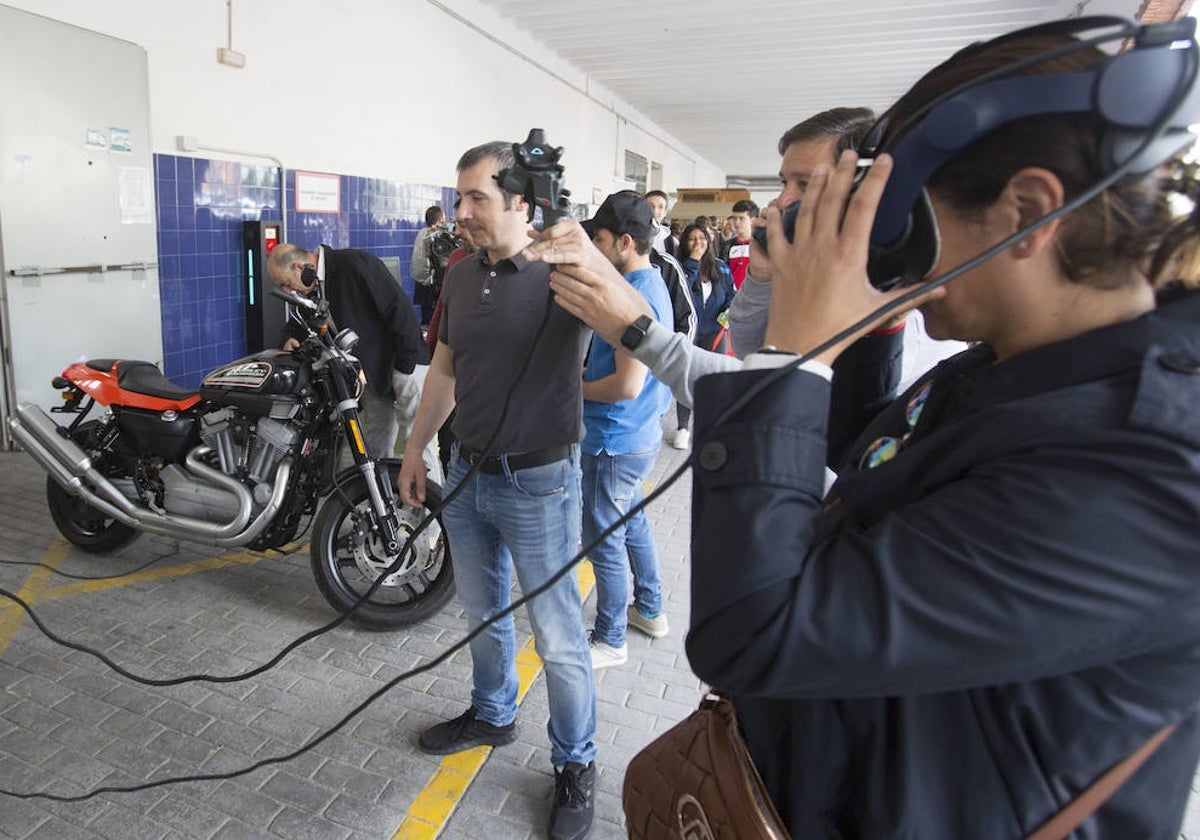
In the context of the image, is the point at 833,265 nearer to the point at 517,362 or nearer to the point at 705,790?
the point at 705,790

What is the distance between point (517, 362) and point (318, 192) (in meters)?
5.90

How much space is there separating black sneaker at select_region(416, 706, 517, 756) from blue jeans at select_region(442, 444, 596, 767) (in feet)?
0.98

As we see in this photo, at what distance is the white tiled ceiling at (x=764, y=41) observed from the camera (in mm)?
9188

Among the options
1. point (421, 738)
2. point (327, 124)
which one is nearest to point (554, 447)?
point (421, 738)

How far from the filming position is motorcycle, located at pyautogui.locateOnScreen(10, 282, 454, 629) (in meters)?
3.18

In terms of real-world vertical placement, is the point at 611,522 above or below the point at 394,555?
above

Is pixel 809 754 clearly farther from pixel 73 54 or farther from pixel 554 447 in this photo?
pixel 73 54

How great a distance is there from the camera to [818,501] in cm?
74

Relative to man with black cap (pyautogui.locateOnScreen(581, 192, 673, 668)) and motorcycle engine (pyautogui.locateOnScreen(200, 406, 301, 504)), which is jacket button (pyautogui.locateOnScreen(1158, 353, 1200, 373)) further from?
motorcycle engine (pyautogui.locateOnScreen(200, 406, 301, 504))

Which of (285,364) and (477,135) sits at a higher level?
(477,135)

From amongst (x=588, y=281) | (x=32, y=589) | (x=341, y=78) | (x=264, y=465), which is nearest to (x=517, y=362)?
(x=588, y=281)

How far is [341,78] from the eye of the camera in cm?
707

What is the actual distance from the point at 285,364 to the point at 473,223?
1490 millimetres

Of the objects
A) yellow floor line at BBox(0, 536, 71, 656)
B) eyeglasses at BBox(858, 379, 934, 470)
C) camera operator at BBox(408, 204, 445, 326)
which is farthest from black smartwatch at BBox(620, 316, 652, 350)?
camera operator at BBox(408, 204, 445, 326)
